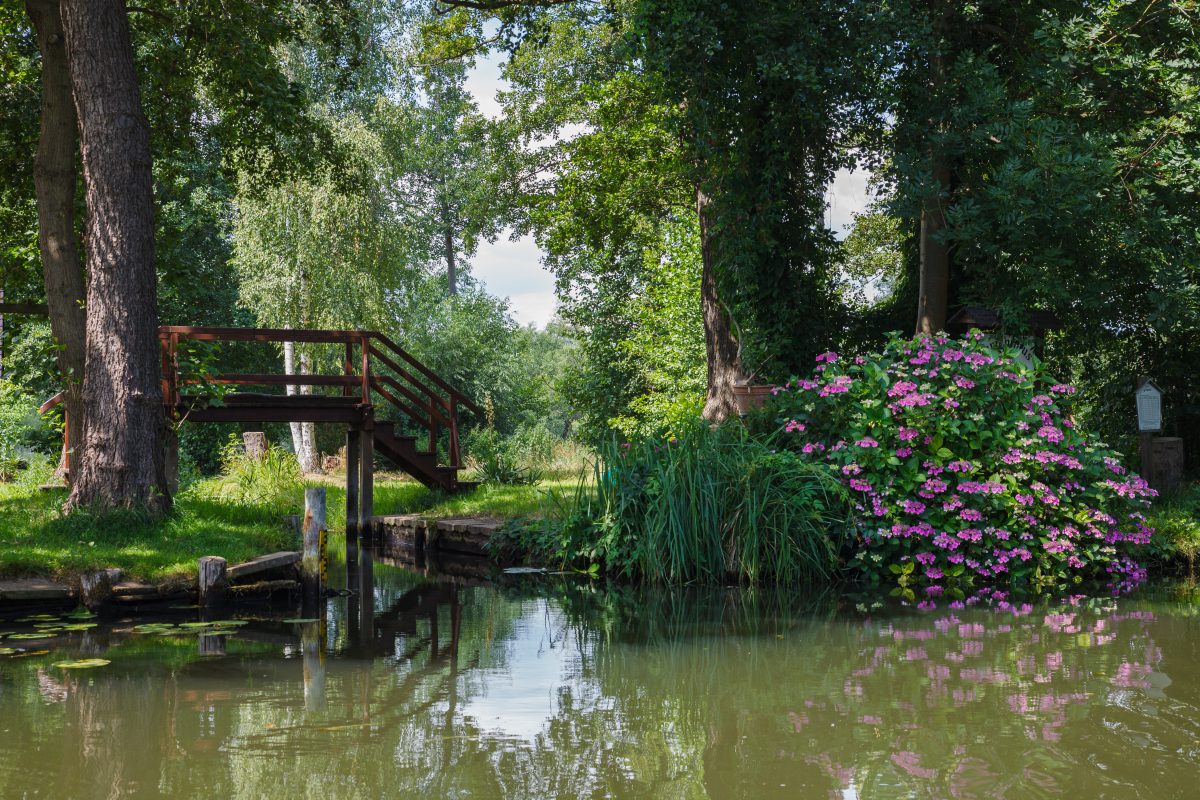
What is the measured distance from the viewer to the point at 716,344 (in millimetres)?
13625

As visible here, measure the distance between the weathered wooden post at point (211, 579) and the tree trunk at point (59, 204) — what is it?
4044 mm

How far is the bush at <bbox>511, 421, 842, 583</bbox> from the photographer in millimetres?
9305

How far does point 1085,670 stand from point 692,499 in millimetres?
4203

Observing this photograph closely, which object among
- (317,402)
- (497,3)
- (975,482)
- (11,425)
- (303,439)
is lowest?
(975,482)

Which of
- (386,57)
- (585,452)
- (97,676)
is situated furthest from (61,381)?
(386,57)

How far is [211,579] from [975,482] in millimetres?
6165

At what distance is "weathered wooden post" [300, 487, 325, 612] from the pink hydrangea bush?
14.0 feet

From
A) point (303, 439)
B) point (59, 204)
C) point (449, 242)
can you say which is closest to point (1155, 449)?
point (59, 204)

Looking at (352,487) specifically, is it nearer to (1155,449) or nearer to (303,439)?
(303,439)

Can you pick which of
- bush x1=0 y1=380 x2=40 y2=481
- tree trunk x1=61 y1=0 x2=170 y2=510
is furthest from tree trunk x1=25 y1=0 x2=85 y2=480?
bush x1=0 y1=380 x2=40 y2=481

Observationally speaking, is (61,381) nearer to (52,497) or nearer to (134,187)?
(52,497)

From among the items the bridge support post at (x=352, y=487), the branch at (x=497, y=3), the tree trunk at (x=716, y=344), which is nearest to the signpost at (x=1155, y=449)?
the tree trunk at (x=716, y=344)

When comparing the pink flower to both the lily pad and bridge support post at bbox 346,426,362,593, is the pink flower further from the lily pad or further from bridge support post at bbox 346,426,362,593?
bridge support post at bbox 346,426,362,593

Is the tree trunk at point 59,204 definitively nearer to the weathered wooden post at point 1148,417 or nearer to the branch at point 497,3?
the branch at point 497,3
